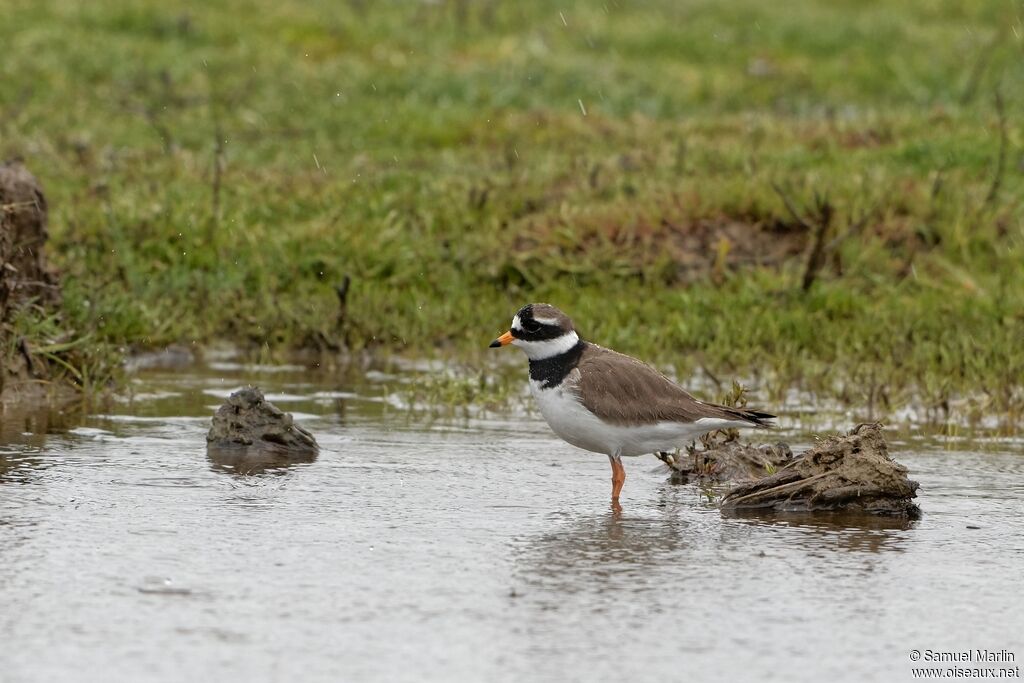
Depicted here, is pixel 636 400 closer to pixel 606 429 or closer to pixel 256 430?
pixel 606 429

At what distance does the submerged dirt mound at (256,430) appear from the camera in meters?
8.48

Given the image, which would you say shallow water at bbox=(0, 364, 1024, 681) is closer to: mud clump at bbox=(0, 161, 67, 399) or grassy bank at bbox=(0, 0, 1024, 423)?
mud clump at bbox=(0, 161, 67, 399)

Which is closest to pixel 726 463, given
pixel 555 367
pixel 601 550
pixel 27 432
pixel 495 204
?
pixel 555 367

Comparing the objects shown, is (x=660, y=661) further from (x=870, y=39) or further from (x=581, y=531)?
Answer: (x=870, y=39)

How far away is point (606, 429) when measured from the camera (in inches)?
298

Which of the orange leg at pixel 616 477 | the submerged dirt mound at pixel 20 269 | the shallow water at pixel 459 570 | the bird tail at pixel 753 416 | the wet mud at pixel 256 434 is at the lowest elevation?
the shallow water at pixel 459 570

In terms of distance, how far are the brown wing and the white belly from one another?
3 centimetres

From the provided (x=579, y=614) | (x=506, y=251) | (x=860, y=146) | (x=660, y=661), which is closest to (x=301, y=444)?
(x=579, y=614)

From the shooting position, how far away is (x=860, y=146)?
1742 centimetres

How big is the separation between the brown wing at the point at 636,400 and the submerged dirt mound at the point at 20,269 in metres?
3.65

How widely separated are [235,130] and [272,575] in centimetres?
1321

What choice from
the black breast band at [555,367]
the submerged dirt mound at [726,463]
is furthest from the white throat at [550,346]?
the submerged dirt mound at [726,463]

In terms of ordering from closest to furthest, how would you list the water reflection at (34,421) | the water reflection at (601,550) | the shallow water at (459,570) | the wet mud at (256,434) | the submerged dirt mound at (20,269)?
the shallow water at (459,570)
the water reflection at (601,550)
the wet mud at (256,434)
the water reflection at (34,421)
the submerged dirt mound at (20,269)

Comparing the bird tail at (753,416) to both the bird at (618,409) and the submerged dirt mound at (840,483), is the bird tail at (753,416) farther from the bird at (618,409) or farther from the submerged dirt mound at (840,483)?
the submerged dirt mound at (840,483)
